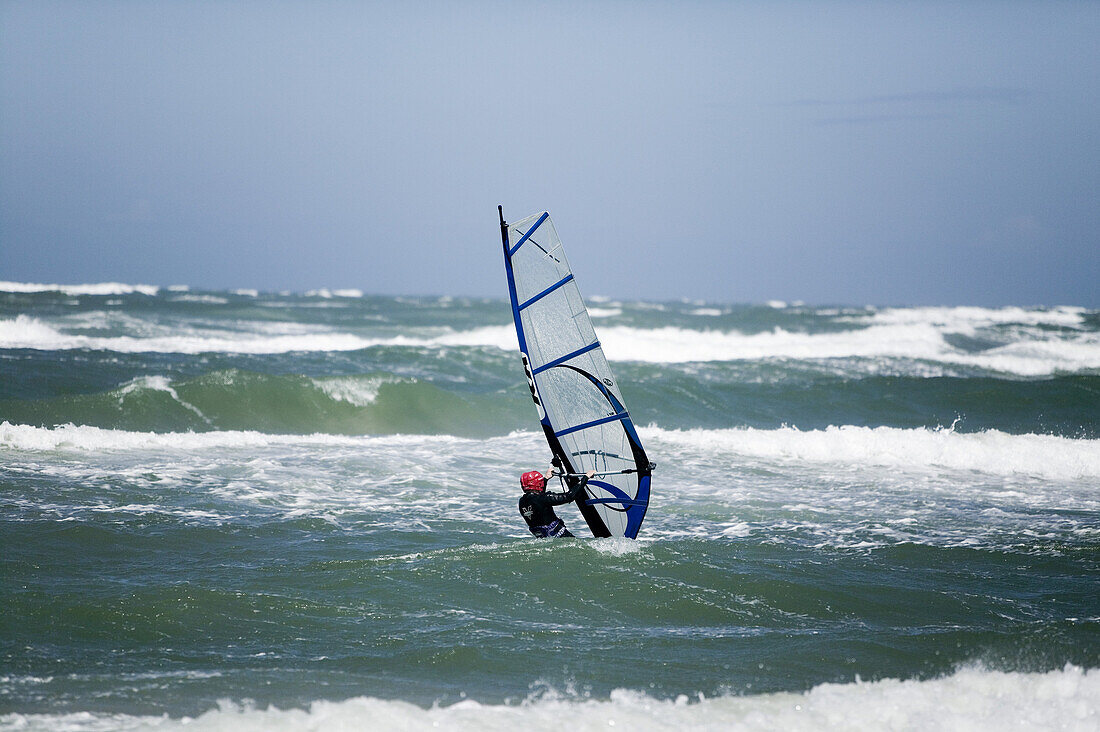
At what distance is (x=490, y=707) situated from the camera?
3869 millimetres

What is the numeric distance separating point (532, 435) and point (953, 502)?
19.0ft

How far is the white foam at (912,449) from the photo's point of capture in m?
10.4

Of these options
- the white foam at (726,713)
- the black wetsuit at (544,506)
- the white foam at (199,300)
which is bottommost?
the white foam at (726,713)

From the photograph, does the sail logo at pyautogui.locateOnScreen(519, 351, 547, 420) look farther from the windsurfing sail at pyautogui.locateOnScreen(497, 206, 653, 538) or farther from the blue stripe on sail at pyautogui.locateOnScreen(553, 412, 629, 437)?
the blue stripe on sail at pyautogui.locateOnScreen(553, 412, 629, 437)

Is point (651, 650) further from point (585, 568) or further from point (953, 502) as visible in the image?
point (953, 502)

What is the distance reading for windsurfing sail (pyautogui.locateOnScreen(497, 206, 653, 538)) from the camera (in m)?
6.06

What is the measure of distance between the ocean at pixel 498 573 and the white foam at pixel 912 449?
0.06 m

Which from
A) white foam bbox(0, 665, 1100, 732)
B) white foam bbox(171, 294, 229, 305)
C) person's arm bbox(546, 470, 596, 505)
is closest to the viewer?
white foam bbox(0, 665, 1100, 732)

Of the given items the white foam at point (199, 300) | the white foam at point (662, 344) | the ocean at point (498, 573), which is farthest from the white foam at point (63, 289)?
the ocean at point (498, 573)

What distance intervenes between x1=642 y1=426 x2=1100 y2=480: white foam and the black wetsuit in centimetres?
496

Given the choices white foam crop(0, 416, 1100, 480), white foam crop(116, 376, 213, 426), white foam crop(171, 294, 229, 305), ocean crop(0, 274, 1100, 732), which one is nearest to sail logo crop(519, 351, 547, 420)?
ocean crop(0, 274, 1100, 732)

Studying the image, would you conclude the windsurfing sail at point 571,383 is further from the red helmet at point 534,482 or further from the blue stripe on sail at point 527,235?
the red helmet at point 534,482

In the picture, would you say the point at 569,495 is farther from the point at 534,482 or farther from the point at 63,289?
the point at 63,289

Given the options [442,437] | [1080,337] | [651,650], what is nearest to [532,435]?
[442,437]
